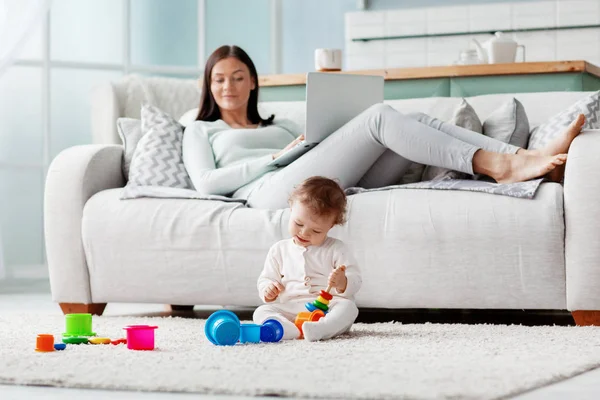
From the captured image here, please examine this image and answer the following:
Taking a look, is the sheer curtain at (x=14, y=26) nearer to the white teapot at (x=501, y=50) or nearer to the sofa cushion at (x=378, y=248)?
the sofa cushion at (x=378, y=248)

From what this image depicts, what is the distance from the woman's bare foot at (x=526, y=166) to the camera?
2758 millimetres

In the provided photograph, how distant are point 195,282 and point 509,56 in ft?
6.86

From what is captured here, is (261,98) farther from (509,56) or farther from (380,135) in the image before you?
(380,135)

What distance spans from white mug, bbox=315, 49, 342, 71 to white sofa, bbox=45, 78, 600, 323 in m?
1.09

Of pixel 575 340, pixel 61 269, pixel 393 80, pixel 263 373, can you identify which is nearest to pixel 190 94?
pixel 393 80

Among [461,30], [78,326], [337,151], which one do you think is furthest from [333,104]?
[461,30]

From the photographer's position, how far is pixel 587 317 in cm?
264

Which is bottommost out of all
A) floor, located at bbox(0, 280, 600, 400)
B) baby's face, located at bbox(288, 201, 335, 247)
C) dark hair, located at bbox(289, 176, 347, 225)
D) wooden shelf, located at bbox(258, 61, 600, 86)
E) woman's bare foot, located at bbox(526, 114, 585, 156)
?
floor, located at bbox(0, 280, 600, 400)

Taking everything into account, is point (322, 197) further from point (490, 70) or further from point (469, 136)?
point (490, 70)

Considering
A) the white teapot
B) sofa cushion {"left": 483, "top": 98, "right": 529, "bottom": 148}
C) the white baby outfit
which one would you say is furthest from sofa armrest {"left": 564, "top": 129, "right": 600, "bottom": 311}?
the white teapot

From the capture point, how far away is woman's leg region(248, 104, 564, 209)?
2.88 metres

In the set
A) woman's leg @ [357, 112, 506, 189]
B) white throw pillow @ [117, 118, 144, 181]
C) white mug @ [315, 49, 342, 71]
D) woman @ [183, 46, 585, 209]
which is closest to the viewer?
woman @ [183, 46, 585, 209]

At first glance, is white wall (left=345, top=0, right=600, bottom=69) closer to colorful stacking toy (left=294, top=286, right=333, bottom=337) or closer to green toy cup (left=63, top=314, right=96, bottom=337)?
colorful stacking toy (left=294, top=286, right=333, bottom=337)

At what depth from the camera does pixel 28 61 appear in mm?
5000
